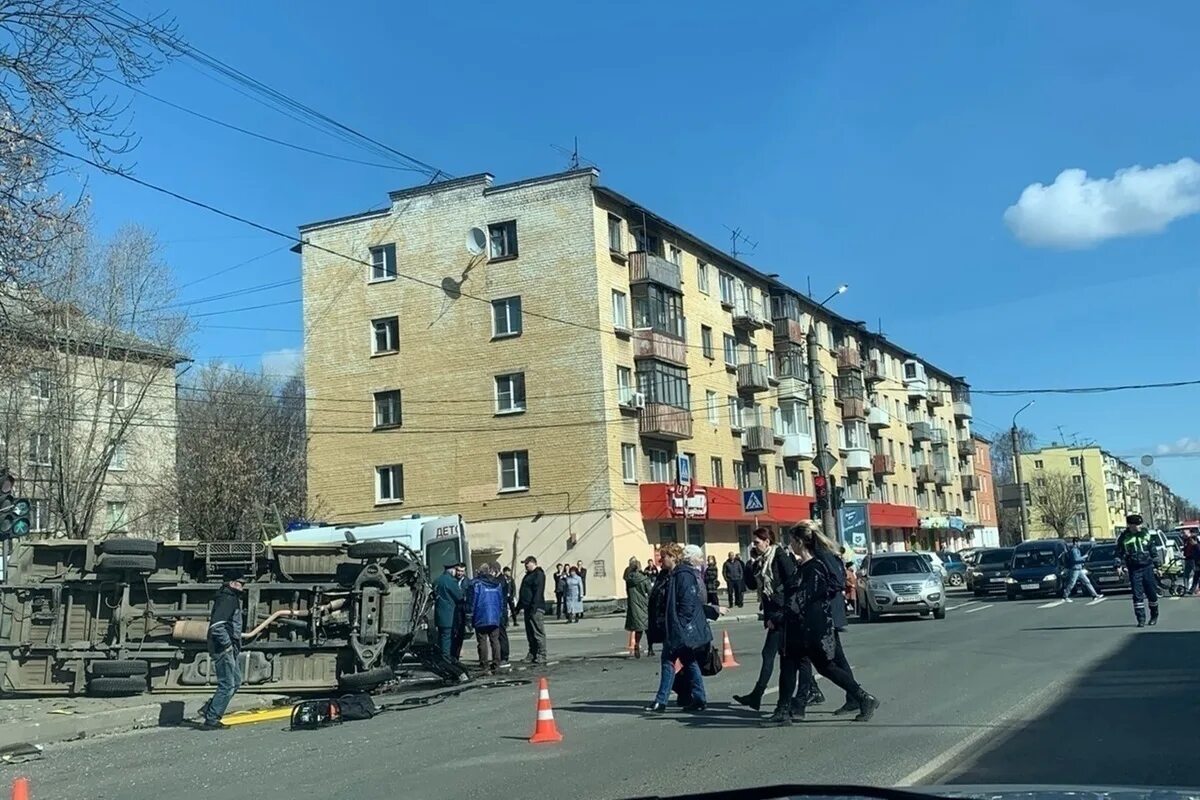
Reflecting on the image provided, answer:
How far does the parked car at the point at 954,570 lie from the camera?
47728mm

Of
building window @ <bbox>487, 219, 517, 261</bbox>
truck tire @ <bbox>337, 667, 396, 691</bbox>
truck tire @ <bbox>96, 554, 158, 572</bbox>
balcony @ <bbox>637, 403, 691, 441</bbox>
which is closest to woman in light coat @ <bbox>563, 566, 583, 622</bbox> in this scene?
balcony @ <bbox>637, 403, 691, 441</bbox>

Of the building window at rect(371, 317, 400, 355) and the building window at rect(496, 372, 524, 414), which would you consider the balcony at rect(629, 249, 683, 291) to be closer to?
the building window at rect(496, 372, 524, 414)

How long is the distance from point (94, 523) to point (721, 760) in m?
33.1

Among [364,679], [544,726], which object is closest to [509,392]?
[364,679]

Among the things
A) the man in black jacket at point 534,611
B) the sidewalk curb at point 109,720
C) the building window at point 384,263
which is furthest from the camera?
the building window at point 384,263

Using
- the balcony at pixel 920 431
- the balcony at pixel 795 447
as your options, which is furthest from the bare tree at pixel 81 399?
the balcony at pixel 920 431

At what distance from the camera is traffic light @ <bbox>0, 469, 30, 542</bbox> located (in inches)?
575

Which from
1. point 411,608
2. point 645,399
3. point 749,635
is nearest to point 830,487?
point 749,635

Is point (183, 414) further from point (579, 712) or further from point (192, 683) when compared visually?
point (579, 712)

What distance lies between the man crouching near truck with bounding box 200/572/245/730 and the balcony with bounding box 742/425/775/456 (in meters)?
39.6

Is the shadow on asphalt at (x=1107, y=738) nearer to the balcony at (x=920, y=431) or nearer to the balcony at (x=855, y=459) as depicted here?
the balcony at (x=855, y=459)

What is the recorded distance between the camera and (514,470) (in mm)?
41438

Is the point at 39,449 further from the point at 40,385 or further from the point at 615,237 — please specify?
the point at 615,237

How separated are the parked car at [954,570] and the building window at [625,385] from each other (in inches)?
621
